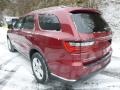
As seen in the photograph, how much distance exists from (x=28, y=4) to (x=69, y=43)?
14312 mm

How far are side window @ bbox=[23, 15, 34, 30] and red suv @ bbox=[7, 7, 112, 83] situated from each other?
0.62ft

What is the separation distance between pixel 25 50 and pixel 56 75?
70.9 inches

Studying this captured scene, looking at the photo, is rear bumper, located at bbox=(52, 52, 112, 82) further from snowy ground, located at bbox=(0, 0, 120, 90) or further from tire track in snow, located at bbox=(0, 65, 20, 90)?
tire track in snow, located at bbox=(0, 65, 20, 90)

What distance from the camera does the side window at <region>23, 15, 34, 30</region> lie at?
5.75 metres

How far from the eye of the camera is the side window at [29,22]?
5746mm

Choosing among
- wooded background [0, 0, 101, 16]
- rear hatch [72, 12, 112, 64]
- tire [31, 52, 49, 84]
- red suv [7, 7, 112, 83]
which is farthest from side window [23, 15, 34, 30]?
wooded background [0, 0, 101, 16]

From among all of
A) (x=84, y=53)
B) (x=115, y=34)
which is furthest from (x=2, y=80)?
(x=115, y=34)

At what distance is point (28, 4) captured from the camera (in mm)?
18016

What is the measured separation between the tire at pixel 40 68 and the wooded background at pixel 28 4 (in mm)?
6400

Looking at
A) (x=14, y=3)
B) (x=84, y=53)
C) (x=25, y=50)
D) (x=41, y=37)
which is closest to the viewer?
(x=84, y=53)

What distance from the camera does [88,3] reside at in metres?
11.3

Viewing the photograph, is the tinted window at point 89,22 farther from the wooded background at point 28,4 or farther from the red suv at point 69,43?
the wooded background at point 28,4

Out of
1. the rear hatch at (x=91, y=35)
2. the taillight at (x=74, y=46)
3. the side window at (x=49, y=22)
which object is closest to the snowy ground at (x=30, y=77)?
the rear hatch at (x=91, y=35)

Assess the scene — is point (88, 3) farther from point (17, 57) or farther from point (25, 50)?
point (25, 50)
